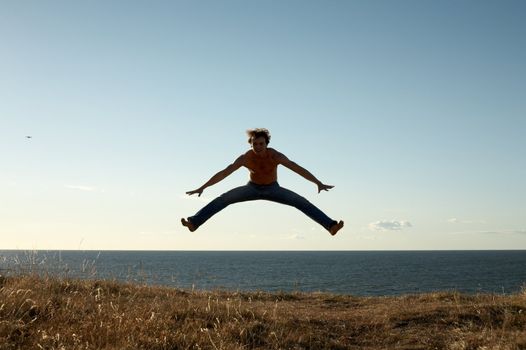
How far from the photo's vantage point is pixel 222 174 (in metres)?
9.03

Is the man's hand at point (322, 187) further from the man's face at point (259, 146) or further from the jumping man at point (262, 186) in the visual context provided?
the man's face at point (259, 146)

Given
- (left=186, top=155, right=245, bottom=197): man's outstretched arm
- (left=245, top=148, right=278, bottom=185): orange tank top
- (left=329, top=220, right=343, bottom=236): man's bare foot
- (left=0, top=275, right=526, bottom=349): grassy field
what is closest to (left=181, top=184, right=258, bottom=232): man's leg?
(left=245, top=148, right=278, bottom=185): orange tank top

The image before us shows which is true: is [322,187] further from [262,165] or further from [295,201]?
[262,165]

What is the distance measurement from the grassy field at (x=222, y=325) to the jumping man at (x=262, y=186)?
1.83 metres

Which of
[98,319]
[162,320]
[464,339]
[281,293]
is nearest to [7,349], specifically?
[98,319]

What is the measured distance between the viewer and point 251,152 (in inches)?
364

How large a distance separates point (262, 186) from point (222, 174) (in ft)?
2.75

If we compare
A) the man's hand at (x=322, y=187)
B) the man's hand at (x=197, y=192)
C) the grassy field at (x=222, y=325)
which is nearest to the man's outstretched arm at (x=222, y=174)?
the man's hand at (x=197, y=192)

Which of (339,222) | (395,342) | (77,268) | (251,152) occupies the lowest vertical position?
(395,342)

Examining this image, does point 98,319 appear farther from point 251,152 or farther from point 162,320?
point 251,152

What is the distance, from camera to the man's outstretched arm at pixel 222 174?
8836 mm

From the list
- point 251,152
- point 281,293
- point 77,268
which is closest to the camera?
point 251,152

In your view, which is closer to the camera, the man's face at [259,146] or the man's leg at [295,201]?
the man's face at [259,146]

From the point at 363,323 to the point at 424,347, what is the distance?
1879mm
